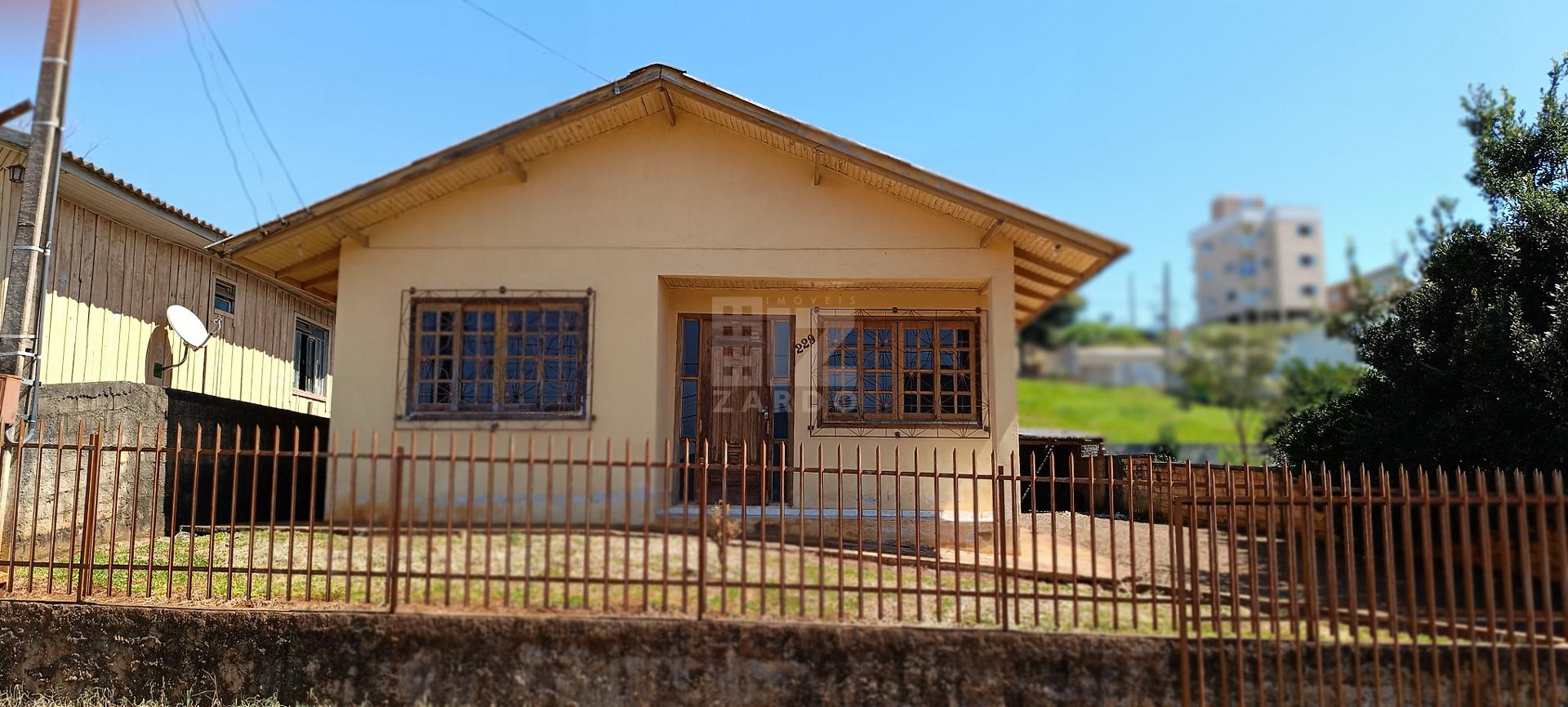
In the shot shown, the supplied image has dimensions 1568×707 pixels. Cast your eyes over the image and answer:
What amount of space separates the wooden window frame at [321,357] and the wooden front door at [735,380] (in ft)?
22.1

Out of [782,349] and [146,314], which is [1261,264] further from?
[146,314]

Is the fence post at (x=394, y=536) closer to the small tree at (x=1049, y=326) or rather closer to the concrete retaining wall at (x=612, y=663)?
the concrete retaining wall at (x=612, y=663)

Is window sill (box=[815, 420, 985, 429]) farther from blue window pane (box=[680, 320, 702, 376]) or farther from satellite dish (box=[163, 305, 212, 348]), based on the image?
satellite dish (box=[163, 305, 212, 348])

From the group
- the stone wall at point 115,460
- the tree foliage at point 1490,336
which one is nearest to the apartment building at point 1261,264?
the tree foliage at point 1490,336

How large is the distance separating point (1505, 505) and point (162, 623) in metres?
8.09

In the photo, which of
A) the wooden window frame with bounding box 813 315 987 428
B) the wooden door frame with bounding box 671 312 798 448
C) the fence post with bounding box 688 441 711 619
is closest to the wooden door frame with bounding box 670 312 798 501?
the wooden door frame with bounding box 671 312 798 448

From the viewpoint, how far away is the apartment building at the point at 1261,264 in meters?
59.9

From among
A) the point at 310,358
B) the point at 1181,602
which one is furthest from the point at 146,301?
the point at 1181,602

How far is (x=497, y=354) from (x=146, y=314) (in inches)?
183

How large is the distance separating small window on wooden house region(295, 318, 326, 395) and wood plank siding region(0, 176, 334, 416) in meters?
0.19

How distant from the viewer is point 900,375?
9758 mm

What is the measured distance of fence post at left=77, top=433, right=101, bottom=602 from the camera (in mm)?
6152

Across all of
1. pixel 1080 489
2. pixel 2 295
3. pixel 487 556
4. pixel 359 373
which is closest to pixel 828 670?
pixel 487 556

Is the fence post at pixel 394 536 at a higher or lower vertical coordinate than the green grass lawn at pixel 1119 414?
lower
